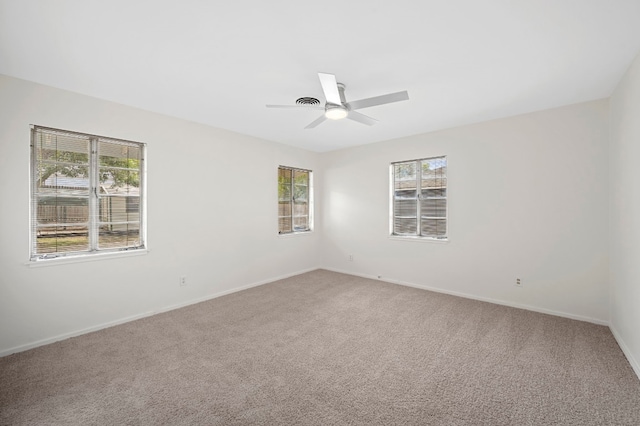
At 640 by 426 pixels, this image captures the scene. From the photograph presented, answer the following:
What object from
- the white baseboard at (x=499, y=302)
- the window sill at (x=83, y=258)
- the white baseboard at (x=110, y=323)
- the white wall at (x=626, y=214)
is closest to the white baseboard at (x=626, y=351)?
the white wall at (x=626, y=214)

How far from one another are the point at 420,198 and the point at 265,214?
2.72m

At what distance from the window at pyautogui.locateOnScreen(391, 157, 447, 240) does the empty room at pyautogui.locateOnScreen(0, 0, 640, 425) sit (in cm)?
4

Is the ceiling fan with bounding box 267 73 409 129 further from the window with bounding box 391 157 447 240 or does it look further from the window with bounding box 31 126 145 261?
the window with bounding box 31 126 145 261

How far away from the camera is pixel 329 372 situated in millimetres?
2234

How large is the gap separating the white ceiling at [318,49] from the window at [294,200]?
7.18ft

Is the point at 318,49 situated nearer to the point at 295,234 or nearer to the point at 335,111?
the point at 335,111

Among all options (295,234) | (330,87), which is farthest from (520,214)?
(295,234)

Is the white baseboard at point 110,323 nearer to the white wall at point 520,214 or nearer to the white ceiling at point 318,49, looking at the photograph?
the white ceiling at point 318,49

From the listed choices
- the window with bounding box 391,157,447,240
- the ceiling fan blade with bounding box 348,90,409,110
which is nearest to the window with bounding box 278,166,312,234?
the window with bounding box 391,157,447,240

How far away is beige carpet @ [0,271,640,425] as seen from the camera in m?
1.78

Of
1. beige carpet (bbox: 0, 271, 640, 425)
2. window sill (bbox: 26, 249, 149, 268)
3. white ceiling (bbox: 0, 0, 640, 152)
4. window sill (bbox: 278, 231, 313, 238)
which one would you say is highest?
white ceiling (bbox: 0, 0, 640, 152)

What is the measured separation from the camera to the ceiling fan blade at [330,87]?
84.7 inches

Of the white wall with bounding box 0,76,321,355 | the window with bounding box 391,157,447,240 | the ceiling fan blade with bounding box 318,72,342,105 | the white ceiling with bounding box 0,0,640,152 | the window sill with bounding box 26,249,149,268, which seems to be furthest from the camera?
the window with bounding box 391,157,447,240

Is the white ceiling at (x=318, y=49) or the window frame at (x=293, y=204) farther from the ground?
the white ceiling at (x=318, y=49)
